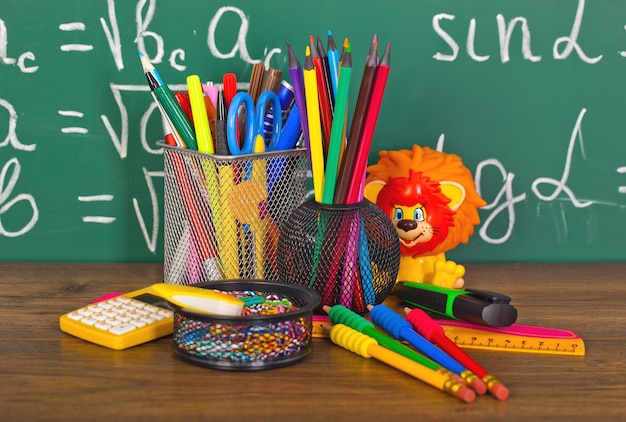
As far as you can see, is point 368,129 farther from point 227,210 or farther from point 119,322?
point 119,322

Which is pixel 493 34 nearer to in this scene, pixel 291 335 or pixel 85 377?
pixel 291 335

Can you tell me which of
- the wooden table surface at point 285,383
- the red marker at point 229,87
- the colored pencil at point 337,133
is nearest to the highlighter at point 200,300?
the wooden table surface at point 285,383

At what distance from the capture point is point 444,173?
905mm

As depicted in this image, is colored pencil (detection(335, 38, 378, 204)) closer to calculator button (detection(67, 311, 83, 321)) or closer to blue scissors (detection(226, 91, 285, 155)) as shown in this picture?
blue scissors (detection(226, 91, 285, 155))

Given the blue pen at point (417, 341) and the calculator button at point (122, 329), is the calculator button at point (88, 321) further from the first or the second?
the blue pen at point (417, 341)

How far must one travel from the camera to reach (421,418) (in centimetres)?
58

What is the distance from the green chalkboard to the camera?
995mm

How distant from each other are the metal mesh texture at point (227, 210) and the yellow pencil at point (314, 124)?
0.24 feet

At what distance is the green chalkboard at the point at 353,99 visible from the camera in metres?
0.99

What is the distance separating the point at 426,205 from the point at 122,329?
0.37 meters

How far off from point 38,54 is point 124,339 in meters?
0.46

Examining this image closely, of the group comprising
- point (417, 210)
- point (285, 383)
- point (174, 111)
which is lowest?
point (285, 383)

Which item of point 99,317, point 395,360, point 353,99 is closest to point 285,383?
point 395,360

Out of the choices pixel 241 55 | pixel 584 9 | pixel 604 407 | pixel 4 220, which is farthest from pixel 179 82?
pixel 604 407
